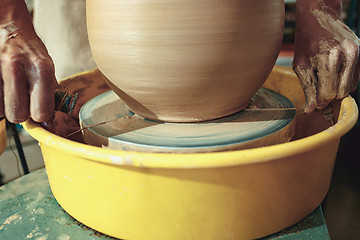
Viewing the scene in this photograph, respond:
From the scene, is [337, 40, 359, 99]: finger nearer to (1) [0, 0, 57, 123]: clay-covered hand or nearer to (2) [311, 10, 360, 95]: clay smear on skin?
(2) [311, 10, 360, 95]: clay smear on skin

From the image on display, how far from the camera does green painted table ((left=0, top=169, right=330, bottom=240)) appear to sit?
29.7 inches

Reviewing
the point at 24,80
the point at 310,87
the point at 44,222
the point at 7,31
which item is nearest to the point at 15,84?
the point at 24,80

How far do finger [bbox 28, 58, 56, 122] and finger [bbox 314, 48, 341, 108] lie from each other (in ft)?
2.42

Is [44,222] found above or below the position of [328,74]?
below

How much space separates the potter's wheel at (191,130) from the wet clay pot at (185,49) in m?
0.05

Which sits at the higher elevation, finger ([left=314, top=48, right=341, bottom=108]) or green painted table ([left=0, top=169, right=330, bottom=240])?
finger ([left=314, top=48, right=341, bottom=108])

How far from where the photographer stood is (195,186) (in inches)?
25.2

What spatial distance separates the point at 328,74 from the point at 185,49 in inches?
17.4

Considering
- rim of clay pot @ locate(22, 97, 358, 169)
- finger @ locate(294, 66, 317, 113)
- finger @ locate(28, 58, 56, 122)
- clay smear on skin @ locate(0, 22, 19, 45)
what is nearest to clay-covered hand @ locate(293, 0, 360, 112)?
finger @ locate(294, 66, 317, 113)

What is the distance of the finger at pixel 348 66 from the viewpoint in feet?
2.79

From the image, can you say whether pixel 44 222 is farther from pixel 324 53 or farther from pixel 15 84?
pixel 324 53

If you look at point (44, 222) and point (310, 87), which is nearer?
point (44, 222)

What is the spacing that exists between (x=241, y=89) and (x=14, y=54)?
565 mm

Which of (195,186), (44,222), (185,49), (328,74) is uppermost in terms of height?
(185,49)
